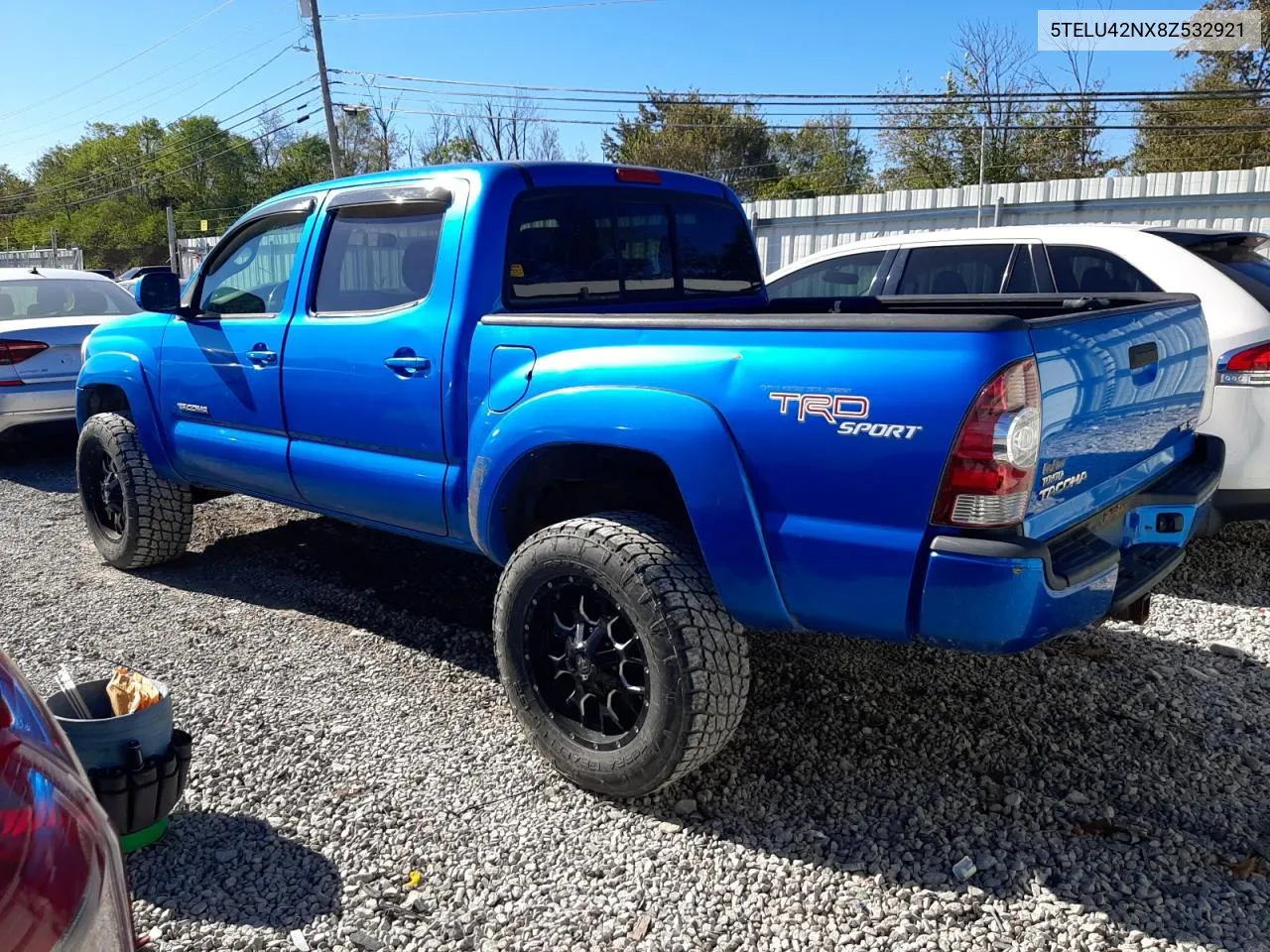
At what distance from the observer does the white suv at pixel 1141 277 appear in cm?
437

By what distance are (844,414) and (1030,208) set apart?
11.3m

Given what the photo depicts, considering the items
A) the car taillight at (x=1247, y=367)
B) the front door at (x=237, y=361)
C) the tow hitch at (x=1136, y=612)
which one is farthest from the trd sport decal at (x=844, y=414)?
the car taillight at (x=1247, y=367)

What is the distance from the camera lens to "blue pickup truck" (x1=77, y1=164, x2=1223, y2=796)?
93.3 inches

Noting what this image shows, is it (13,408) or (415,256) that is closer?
(415,256)

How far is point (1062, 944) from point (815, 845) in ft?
2.19

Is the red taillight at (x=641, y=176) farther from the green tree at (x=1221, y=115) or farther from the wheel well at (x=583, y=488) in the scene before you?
the green tree at (x=1221, y=115)

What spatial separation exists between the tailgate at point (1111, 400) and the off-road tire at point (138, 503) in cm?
432

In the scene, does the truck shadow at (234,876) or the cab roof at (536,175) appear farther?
the cab roof at (536,175)

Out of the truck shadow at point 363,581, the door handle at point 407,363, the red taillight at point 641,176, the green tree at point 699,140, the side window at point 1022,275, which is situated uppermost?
the green tree at point 699,140

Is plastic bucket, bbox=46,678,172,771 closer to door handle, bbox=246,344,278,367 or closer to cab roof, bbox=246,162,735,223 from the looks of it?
door handle, bbox=246,344,278,367

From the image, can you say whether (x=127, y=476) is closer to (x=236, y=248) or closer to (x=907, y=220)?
(x=236, y=248)

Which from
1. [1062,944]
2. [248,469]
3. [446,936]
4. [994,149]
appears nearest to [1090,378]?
[1062,944]

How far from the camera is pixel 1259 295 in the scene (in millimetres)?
4547

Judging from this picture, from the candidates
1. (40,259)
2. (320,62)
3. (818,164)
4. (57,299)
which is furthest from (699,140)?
(57,299)
